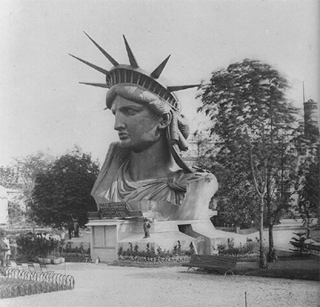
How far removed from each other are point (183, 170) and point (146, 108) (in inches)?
120

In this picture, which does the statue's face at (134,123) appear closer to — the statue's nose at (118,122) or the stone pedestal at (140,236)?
the statue's nose at (118,122)

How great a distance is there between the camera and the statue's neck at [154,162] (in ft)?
70.5

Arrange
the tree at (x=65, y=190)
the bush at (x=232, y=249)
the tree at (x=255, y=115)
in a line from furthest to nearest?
the tree at (x=65, y=190), the bush at (x=232, y=249), the tree at (x=255, y=115)

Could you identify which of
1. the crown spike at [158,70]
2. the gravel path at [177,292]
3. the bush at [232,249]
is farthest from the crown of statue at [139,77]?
the gravel path at [177,292]

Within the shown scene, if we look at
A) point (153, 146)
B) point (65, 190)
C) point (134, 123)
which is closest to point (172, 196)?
point (153, 146)

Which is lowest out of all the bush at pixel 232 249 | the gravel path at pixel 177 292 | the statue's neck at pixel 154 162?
the gravel path at pixel 177 292

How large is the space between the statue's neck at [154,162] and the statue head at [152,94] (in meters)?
0.52

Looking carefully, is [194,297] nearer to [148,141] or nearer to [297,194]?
[297,194]

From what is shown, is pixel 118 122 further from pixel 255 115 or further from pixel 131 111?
pixel 255 115

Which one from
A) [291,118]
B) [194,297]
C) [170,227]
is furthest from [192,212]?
[194,297]

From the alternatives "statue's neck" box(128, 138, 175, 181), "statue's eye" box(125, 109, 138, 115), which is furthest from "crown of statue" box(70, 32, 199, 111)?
"statue's neck" box(128, 138, 175, 181)

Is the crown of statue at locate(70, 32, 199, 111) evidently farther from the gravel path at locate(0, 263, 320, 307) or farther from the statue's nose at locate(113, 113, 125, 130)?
the gravel path at locate(0, 263, 320, 307)

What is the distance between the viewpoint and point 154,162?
2177 centimetres

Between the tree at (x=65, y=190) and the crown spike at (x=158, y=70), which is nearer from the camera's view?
the crown spike at (x=158, y=70)
